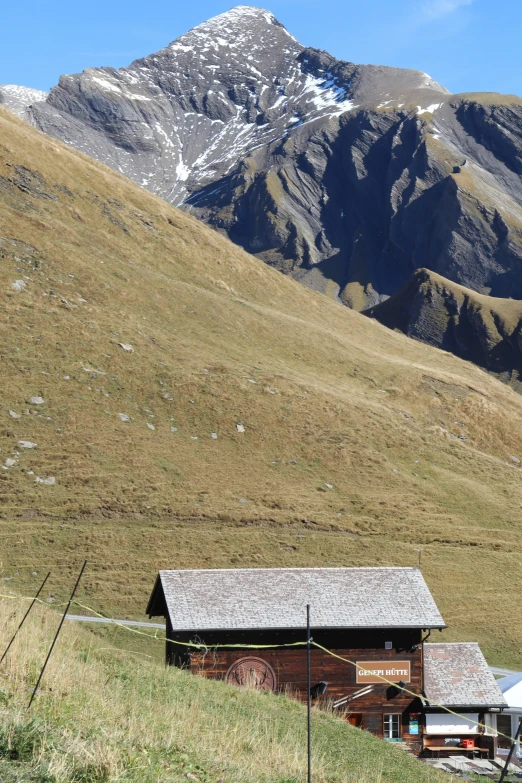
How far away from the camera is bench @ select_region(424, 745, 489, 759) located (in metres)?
29.5

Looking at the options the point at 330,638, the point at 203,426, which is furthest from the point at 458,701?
the point at 203,426

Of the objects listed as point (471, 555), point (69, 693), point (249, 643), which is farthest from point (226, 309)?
point (69, 693)

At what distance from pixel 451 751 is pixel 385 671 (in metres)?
3.67

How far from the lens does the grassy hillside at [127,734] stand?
8.84 metres

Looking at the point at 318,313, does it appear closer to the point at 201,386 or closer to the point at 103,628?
the point at 201,386

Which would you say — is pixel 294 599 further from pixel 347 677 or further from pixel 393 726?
pixel 393 726

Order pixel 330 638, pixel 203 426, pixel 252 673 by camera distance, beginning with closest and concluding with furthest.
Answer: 1. pixel 252 673
2. pixel 330 638
3. pixel 203 426

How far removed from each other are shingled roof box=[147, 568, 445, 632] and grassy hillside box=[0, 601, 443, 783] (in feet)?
33.9

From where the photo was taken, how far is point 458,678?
102ft

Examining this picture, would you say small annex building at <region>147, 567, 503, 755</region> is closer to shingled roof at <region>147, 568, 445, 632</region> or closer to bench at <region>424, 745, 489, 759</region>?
shingled roof at <region>147, 568, 445, 632</region>

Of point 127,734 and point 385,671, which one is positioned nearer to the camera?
point 127,734

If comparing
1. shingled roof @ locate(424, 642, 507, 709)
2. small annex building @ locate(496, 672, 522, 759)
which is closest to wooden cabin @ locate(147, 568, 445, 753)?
shingled roof @ locate(424, 642, 507, 709)

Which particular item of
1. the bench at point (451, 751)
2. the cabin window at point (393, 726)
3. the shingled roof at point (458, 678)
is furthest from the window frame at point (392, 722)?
the shingled roof at point (458, 678)

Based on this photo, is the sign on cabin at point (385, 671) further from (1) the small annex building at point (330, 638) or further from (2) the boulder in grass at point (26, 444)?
(2) the boulder in grass at point (26, 444)
